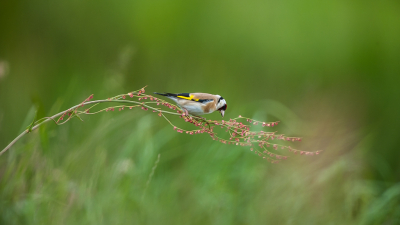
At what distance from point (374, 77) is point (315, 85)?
165 centimetres

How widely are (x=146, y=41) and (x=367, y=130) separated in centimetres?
310

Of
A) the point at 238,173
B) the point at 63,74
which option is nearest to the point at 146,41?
the point at 63,74

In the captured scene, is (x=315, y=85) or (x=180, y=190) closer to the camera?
(x=180, y=190)

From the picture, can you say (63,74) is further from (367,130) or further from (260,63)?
(367,130)

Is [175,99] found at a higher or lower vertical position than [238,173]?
higher

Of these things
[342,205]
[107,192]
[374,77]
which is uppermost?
[374,77]

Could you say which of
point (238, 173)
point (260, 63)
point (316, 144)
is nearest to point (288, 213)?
point (238, 173)

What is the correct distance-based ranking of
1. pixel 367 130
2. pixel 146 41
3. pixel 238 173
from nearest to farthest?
1. pixel 238 173
2. pixel 367 130
3. pixel 146 41

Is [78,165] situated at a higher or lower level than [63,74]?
lower

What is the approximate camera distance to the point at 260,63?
4.98m

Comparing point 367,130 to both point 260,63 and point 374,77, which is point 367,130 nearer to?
point 374,77

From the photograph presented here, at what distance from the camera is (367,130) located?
3678mm

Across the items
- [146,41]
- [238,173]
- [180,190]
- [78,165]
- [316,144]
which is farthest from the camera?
[146,41]

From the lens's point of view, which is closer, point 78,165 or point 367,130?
point 78,165
